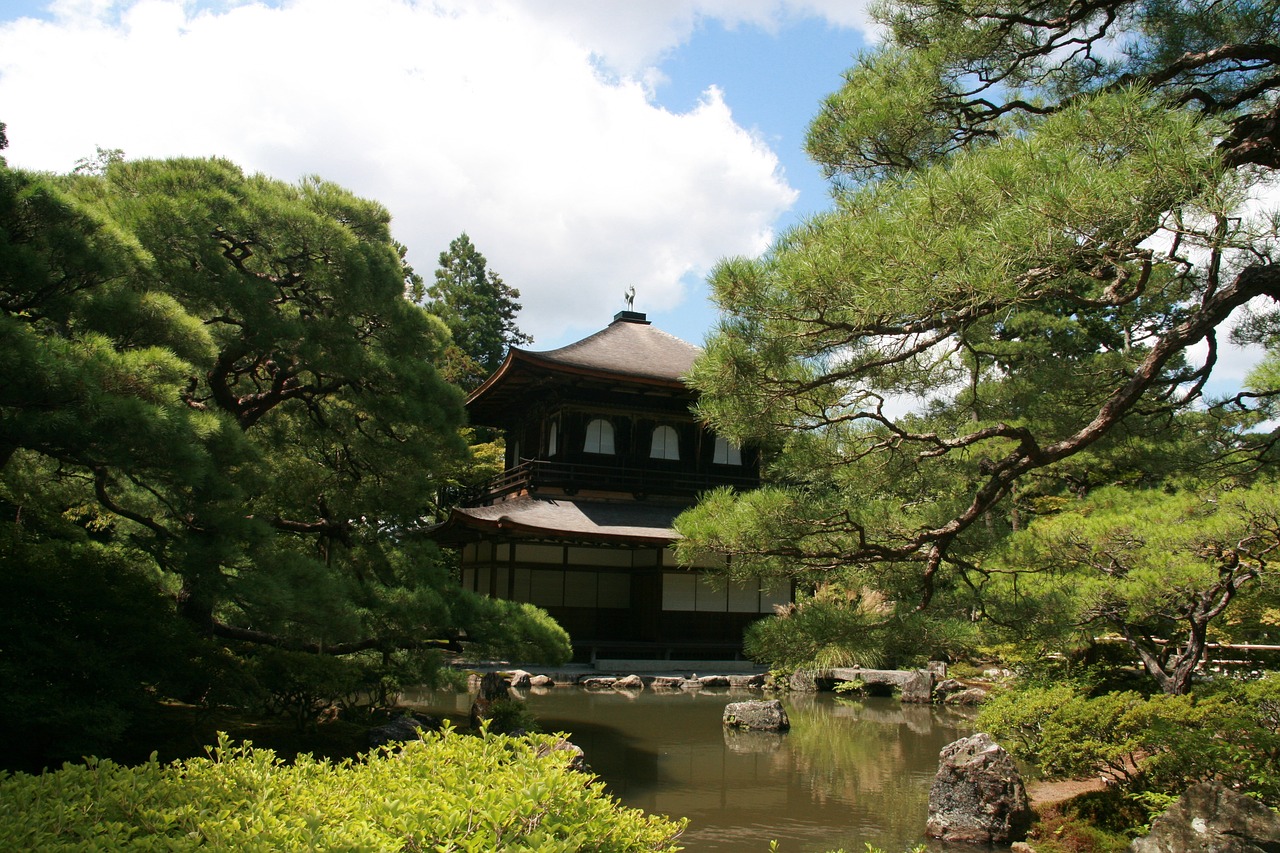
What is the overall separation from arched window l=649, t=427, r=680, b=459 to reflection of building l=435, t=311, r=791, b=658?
0.06ft

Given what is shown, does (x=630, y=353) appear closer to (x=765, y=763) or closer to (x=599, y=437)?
(x=599, y=437)

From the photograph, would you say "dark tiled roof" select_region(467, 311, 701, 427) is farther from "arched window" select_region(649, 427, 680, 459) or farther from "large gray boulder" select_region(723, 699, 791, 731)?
"large gray boulder" select_region(723, 699, 791, 731)

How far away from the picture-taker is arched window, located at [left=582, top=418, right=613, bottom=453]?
16.4 metres

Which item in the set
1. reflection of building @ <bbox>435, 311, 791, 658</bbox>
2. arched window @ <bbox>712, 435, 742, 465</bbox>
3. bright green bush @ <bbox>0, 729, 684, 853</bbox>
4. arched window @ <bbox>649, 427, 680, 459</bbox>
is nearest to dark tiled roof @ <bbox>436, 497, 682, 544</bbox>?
reflection of building @ <bbox>435, 311, 791, 658</bbox>

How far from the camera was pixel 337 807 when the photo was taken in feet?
8.34

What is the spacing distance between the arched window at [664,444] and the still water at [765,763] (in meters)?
5.22

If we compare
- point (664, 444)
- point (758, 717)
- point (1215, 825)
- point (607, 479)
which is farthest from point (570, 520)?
point (1215, 825)

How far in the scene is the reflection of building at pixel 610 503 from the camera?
1540 centimetres

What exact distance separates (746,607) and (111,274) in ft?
42.9

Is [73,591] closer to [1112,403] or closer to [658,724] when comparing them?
[1112,403]

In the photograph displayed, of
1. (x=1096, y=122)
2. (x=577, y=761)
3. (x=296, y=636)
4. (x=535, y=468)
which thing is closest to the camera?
(x=1096, y=122)

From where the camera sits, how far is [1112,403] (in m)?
4.15

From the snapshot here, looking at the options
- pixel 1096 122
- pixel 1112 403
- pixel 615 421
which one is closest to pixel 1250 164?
pixel 1096 122

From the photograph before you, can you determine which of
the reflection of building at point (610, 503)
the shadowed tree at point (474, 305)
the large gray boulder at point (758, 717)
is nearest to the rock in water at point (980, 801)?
the large gray boulder at point (758, 717)
